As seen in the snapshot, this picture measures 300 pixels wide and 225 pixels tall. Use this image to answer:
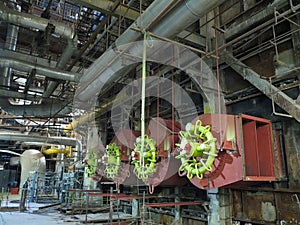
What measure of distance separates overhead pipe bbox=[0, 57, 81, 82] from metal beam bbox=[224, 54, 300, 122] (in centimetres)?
340

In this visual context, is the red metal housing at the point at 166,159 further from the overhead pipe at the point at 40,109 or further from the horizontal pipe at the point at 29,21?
the overhead pipe at the point at 40,109

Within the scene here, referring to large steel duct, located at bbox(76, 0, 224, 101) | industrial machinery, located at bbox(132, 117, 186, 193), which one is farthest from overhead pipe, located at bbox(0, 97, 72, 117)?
large steel duct, located at bbox(76, 0, 224, 101)

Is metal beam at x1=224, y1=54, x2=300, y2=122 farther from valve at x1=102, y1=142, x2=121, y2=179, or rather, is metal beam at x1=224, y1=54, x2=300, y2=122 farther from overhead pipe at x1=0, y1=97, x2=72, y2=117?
overhead pipe at x1=0, y1=97, x2=72, y2=117

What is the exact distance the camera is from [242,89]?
4117 mm

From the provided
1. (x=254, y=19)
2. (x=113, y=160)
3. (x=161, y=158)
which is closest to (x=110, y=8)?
(x=254, y=19)

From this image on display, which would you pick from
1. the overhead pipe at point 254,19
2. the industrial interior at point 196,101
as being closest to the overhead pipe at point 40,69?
the industrial interior at point 196,101

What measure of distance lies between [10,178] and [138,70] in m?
14.6

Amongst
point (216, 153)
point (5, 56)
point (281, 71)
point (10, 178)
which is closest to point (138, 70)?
point (5, 56)

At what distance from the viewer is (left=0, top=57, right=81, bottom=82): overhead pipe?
4.88m

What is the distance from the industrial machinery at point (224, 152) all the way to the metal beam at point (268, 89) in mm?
387

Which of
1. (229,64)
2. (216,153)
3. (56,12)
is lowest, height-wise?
(216,153)

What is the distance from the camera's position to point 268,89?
3328mm

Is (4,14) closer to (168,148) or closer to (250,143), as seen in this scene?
(168,148)

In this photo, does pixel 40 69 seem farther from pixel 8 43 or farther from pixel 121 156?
pixel 121 156
